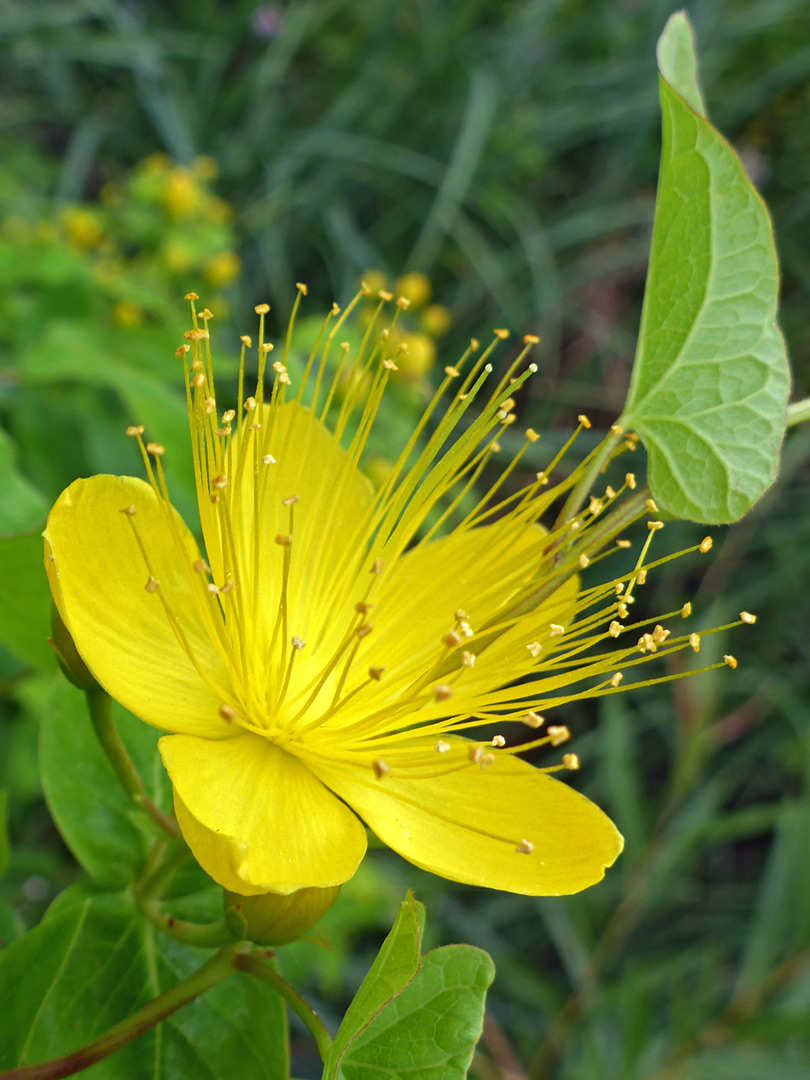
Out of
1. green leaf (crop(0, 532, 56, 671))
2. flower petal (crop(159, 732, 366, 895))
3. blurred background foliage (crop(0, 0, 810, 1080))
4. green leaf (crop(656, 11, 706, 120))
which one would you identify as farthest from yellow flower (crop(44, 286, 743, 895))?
blurred background foliage (crop(0, 0, 810, 1080))

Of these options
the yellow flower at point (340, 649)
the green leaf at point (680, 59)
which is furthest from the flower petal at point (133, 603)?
the green leaf at point (680, 59)

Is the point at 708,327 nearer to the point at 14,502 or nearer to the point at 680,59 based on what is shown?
the point at 680,59

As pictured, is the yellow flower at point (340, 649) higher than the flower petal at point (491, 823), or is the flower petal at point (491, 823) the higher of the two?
the yellow flower at point (340, 649)

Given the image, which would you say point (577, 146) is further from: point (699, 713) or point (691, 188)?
point (691, 188)

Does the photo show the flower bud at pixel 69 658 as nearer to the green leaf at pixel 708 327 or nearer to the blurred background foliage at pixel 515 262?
the green leaf at pixel 708 327

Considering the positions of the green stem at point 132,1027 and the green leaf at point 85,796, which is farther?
the green leaf at point 85,796
